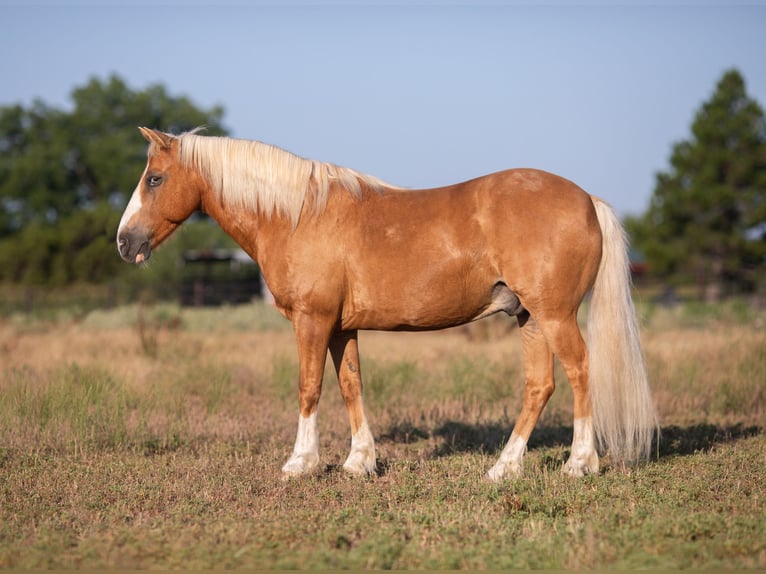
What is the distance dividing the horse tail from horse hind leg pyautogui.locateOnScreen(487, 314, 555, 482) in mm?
344

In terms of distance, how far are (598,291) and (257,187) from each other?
2711mm

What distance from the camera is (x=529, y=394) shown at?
5.68 metres

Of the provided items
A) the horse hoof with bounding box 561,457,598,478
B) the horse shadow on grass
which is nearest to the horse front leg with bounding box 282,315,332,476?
the horse shadow on grass

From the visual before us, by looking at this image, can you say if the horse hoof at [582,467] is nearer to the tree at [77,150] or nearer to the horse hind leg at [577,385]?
the horse hind leg at [577,385]

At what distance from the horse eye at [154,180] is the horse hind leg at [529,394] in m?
3.05

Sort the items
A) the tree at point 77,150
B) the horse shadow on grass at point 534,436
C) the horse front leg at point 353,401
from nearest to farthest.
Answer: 1. the horse front leg at point 353,401
2. the horse shadow on grass at point 534,436
3. the tree at point 77,150

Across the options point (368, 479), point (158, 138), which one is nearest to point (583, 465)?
point (368, 479)

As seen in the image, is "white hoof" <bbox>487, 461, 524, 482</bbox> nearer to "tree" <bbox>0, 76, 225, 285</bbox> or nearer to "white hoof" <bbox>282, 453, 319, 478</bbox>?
"white hoof" <bbox>282, 453, 319, 478</bbox>

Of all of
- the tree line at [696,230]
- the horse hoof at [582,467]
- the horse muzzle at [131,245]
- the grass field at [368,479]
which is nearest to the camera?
the grass field at [368,479]

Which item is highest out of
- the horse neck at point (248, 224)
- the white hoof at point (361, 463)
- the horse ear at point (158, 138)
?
the horse ear at point (158, 138)

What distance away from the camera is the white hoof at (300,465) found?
17.8ft

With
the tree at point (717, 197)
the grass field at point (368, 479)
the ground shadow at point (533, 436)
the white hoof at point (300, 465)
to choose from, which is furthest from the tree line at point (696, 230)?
the white hoof at point (300, 465)

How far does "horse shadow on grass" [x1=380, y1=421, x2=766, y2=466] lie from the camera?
648cm

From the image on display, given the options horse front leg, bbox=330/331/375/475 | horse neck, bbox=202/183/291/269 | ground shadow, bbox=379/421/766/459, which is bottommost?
ground shadow, bbox=379/421/766/459
